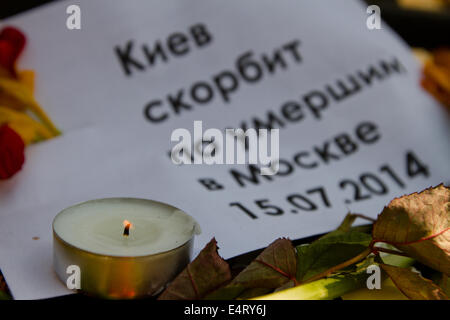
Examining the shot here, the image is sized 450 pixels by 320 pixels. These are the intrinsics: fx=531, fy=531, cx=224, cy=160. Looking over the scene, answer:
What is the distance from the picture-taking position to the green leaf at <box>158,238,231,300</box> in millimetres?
344

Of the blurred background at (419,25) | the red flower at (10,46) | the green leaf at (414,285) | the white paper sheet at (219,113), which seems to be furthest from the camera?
the blurred background at (419,25)

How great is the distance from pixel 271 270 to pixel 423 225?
106 millimetres

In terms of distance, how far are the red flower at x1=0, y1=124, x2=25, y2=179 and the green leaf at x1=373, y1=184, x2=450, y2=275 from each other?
37 cm

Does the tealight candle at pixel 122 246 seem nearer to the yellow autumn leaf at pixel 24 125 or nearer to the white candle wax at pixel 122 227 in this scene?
the white candle wax at pixel 122 227

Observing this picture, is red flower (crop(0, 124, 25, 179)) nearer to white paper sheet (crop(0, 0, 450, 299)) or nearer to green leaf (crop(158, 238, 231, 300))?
white paper sheet (crop(0, 0, 450, 299))

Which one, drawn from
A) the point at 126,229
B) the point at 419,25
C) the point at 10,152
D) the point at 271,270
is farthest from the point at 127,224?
the point at 419,25

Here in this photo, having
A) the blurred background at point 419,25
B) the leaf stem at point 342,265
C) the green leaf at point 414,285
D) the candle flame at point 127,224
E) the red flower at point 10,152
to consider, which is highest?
the blurred background at point 419,25

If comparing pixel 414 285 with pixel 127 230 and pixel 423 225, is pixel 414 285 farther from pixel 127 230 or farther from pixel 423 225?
pixel 127 230

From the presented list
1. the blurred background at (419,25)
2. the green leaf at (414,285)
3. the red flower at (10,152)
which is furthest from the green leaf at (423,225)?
the blurred background at (419,25)

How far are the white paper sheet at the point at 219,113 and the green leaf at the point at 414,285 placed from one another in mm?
128

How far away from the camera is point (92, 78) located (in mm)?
699

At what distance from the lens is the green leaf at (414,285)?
34 centimetres
